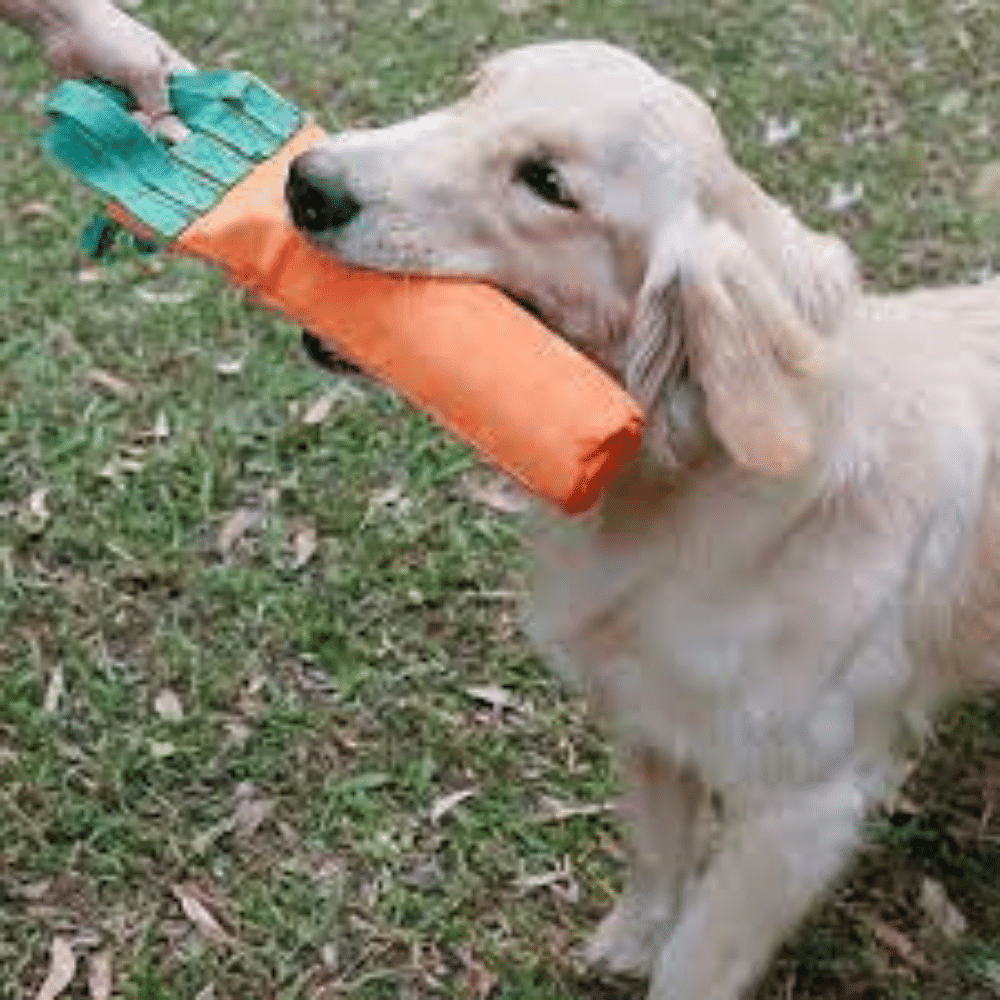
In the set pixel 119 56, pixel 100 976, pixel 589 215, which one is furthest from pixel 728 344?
pixel 100 976

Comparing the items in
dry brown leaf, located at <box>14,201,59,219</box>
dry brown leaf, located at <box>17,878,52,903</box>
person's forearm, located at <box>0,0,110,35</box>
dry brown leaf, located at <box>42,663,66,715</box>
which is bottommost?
dry brown leaf, located at <box>14,201,59,219</box>

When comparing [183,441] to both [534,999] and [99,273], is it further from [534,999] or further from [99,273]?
[534,999]

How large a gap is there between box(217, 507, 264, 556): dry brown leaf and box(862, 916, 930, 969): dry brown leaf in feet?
5.79

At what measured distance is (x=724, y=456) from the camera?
3.01 metres

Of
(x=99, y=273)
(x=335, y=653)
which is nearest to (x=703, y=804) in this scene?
(x=335, y=653)

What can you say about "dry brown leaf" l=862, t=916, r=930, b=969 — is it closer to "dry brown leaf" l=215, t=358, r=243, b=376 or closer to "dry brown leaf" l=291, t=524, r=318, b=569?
"dry brown leaf" l=291, t=524, r=318, b=569

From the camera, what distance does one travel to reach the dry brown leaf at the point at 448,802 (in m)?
4.16

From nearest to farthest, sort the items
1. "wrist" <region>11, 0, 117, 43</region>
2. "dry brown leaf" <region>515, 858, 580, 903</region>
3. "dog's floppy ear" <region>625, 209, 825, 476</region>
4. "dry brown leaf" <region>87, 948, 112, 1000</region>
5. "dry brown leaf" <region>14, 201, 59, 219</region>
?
"dog's floppy ear" <region>625, 209, 825, 476</region> < "wrist" <region>11, 0, 117, 43</region> < "dry brown leaf" <region>87, 948, 112, 1000</region> < "dry brown leaf" <region>515, 858, 580, 903</region> < "dry brown leaf" <region>14, 201, 59, 219</region>

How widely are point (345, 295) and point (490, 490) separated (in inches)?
78.3

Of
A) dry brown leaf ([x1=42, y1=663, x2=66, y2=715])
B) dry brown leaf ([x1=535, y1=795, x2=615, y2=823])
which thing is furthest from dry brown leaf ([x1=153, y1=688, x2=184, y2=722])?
dry brown leaf ([x1=535, y1=795, x2=615, y2=823])

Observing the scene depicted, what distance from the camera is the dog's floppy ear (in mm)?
2730

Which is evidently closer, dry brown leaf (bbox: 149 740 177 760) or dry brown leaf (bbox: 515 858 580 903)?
dry brown leaf (bbox: 515 858 580 903)

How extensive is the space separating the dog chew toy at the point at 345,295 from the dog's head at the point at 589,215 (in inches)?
2.6

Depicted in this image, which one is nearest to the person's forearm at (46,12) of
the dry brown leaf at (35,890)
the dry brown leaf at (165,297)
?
the dry brown leaf at (35,890)
